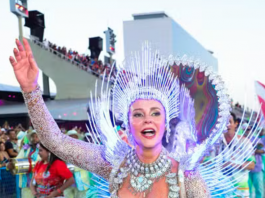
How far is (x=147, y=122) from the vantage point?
1922 millimetres

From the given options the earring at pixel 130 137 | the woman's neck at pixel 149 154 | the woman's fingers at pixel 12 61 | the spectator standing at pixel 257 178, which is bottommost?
the spectator standing at pixel 257 178

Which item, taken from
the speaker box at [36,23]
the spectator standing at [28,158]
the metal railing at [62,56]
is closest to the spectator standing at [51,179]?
the spectator standing at [28,158]

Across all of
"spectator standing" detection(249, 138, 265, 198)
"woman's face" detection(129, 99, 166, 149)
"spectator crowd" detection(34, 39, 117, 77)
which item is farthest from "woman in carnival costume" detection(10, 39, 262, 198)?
"spectator crowd" detection(34, 39, 117, 77)

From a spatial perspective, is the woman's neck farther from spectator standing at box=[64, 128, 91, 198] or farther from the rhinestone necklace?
spectator standing at box=[64, 128, 91, 198]

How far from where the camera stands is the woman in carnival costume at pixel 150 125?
1896 millimetres

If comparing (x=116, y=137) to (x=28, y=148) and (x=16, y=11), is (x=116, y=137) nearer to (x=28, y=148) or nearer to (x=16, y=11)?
(x=28, y=148)

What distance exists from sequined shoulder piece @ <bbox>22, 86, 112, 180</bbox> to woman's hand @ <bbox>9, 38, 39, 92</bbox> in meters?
0.04

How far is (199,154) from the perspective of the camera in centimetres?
189

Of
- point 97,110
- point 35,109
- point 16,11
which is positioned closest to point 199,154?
point 97,110

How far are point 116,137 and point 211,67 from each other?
2.05 feet

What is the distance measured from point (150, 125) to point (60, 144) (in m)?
0.47

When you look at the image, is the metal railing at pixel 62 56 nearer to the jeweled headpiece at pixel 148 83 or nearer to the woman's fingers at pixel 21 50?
the jeweled headpiece at pixel 148 83

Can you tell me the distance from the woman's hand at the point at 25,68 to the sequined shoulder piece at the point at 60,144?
0.13 ft

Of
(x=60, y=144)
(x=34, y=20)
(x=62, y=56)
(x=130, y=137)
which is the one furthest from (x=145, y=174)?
(x=34, y=20)
